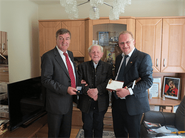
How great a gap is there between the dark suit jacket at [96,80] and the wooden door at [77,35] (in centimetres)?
79

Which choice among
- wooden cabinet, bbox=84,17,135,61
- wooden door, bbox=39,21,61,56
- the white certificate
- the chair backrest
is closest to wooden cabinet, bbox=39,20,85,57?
wooden door, bbox=39,21,61,56

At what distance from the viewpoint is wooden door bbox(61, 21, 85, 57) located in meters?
2.49

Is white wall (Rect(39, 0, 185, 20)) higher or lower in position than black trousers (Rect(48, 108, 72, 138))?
higher

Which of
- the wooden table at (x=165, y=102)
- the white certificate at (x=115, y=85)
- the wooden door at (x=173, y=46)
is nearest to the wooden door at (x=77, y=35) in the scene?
the white certificate at (x=115, y=85)

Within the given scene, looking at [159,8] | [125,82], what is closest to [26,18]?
[125,82]

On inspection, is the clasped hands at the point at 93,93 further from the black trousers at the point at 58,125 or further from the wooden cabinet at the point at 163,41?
the wooden cabinet at the point at 163,41

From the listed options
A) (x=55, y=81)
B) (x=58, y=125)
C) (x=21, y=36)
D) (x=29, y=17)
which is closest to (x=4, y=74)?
(x=21, y=36)

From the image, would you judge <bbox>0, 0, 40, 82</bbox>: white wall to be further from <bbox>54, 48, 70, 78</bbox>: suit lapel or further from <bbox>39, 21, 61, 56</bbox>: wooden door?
<bbox>54, 48, 70, 78</bbox>: suit lapel

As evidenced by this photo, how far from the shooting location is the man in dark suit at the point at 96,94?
167 cm

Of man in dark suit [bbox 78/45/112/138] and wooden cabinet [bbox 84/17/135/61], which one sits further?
wooden cabinet [bbox 84/17/135/61]

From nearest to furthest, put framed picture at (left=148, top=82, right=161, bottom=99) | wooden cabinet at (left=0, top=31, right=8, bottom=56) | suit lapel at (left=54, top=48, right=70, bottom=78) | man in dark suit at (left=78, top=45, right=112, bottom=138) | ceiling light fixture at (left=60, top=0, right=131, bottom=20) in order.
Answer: ceiling light fixture at (left=60, top=0, right=131, bottom=20), suit lapel at (left=54, top=48, right=70, bottom=78), man in dark suit at (left=78, top=45, right=112, bottom=138), wooden cabinet at (left=0, top=31, right=8, bottom=56), framed picture at (left=148, top=82, right=161, bottom=99)

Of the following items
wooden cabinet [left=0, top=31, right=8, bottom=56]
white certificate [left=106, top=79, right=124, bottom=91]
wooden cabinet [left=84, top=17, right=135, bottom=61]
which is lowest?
white certificate [left=106, top=79, right=124, bottom=91]

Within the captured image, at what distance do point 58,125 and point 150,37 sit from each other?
6.63 ft

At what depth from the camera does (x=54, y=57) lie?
1.55 m
